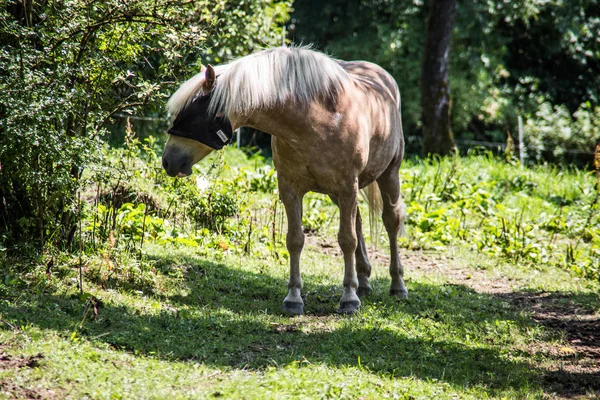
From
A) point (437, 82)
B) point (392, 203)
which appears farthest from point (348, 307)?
point (437, 82)

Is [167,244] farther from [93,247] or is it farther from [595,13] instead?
[595,13]

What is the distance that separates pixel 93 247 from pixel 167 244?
1402 mm

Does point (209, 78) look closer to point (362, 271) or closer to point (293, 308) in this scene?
point (293, 308)

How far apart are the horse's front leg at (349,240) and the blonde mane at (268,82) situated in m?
0.91

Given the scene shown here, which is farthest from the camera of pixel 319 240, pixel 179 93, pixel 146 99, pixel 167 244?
pixel 319 240

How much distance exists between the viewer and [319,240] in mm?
9367

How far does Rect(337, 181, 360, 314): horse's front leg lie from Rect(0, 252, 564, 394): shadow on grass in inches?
5.6

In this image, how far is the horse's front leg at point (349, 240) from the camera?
6012mm

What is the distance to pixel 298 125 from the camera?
5.60 metres

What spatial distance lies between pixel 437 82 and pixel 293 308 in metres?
11.1

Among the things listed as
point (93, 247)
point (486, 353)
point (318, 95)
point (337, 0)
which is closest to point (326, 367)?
point (486, 353)

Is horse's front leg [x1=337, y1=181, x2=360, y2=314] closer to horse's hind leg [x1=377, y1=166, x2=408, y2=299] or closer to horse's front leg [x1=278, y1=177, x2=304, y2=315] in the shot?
horse's front leg [x1=278, y1=177, x2=304, y2=315]

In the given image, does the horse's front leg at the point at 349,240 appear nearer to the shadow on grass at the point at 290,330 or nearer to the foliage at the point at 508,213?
the shadow on grass at the point at 290,330

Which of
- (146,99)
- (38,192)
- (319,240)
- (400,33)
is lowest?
(319,240)
